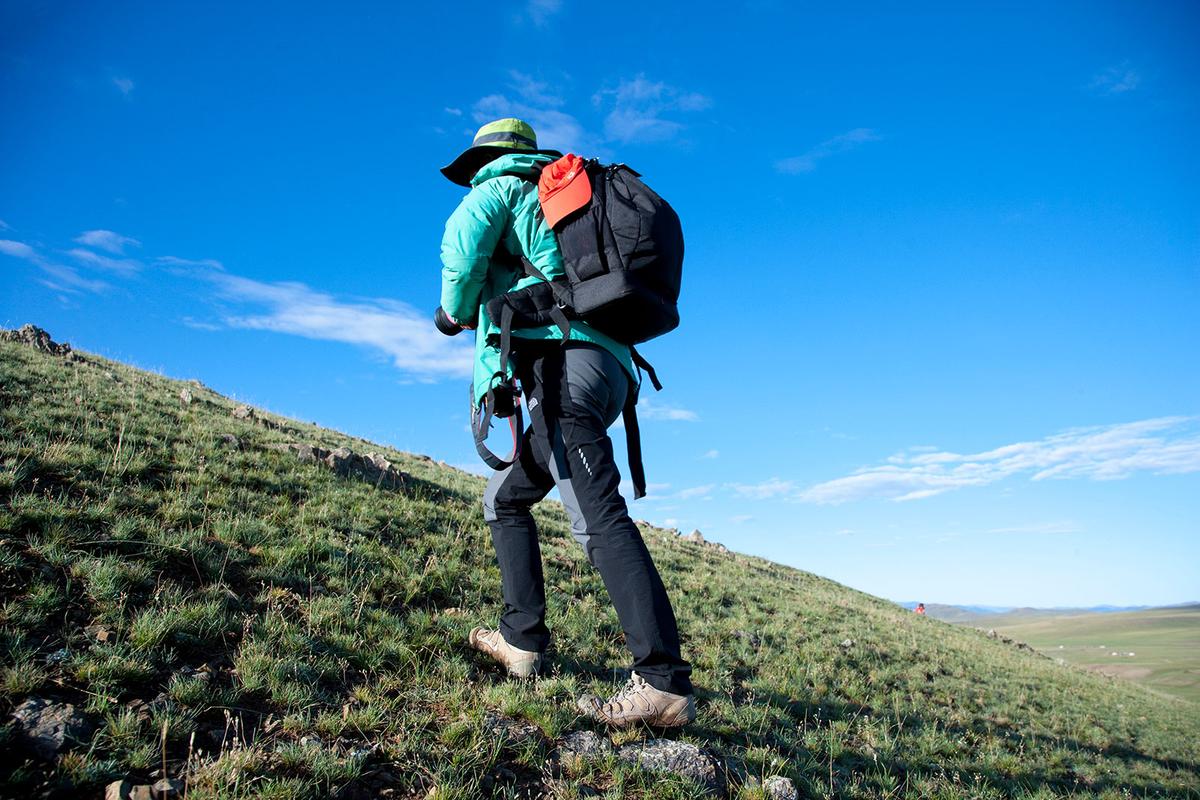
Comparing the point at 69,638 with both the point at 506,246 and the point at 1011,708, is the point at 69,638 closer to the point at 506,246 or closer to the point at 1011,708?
the point at 506,246

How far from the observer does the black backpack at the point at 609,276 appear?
11.0 feet

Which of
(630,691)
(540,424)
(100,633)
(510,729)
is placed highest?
(540,424)

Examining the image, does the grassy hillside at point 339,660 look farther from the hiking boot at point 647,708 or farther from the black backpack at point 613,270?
the black backpack at point 613,270

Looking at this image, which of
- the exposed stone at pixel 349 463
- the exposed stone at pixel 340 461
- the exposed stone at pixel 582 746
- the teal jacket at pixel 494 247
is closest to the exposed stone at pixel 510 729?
the exposed stone at pixel 582 746

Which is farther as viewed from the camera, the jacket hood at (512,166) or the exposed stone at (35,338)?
the exposed stone at (35,338)

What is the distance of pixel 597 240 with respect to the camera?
340 centimetres

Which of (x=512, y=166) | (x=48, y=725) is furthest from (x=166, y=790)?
(x=512, y=166)

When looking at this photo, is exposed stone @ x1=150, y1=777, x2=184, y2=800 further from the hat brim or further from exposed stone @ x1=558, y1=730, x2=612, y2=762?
the hat brim

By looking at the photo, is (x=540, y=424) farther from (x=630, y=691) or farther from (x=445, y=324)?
(x=630, y=691)

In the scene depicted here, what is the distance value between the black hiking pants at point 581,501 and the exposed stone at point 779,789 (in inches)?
26.0

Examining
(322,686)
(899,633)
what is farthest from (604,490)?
(899,633)

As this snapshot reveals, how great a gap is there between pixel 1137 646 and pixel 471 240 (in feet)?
333

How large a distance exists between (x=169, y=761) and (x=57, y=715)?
55 centimetres

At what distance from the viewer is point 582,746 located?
331 cm
